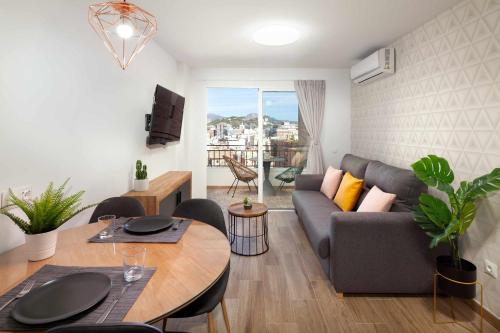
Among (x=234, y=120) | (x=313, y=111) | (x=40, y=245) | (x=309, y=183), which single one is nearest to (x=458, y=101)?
(x=309, y=183)

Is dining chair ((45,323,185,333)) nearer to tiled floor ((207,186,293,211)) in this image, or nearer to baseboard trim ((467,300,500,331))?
baseboard trim ((467,300,500,331))

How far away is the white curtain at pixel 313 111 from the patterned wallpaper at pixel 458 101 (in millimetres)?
1428

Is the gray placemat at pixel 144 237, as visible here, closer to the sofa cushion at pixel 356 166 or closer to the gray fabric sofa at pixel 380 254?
the gray fabric sofa at pixel 380 254

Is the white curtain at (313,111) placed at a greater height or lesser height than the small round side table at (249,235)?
greater

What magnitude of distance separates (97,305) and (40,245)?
1.83ft

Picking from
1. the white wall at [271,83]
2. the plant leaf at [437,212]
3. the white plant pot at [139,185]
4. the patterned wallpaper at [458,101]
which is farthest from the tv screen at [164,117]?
the patterned wallpaper at [458,101]

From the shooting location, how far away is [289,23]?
2742 millimetres

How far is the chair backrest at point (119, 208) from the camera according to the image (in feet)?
6.31

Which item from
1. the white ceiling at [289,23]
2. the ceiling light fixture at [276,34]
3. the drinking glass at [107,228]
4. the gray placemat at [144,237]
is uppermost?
the white ceiling at [289,23]

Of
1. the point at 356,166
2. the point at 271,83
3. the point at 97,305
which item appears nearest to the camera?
the point at 97,305

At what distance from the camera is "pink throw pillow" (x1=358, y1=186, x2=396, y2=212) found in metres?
2.44

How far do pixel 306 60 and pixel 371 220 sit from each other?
2920 millimetres

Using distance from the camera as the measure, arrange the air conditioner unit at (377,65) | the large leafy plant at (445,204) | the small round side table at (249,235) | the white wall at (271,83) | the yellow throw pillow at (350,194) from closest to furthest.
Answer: the large leafy plant at (445,204) < the small round side table at (249,235) < the yellow throw pillow at (350,194) < the air conditioner unit at (377,65) < the white wall at (271,83)

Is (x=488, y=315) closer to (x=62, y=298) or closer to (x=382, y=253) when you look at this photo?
(x=382, y=253)
